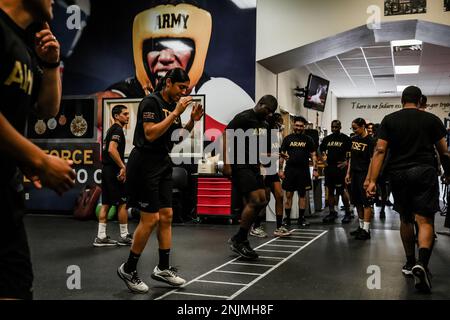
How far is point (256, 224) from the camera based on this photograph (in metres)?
6.55

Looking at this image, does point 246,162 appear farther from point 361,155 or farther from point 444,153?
point 361,155

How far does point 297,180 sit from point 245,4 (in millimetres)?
3148

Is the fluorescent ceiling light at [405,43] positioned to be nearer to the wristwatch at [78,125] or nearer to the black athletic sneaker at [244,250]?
the wristwatch at [78,125]

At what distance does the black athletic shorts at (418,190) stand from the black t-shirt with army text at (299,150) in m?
3.86

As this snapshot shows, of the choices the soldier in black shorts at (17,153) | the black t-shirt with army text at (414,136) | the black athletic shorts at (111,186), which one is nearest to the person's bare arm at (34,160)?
the soldier in black shorts at (17,153)

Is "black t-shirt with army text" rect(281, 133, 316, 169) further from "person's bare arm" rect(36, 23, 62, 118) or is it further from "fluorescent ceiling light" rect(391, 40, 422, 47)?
"person's bare arm" rect(36, 23, 62, 118)

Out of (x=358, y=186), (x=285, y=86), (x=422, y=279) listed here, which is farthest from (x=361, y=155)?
(x=285, y=86)

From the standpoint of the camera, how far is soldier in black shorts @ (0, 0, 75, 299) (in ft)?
4.00

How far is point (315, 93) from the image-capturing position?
10969mm

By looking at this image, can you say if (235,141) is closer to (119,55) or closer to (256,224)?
(256,224)

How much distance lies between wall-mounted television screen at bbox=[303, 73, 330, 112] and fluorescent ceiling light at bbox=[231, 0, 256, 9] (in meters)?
2.88

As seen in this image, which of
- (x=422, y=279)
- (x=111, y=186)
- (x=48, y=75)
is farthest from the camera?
(x=111, y=186)
